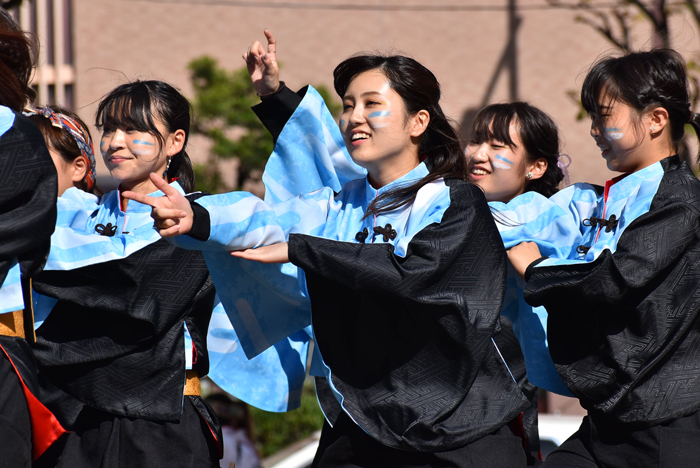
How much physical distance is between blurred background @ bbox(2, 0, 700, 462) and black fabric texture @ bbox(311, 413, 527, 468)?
7.82m

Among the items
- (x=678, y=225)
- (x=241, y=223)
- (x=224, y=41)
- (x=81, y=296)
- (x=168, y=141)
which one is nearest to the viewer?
(x=241, y=223)

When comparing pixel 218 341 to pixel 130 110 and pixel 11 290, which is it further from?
pixel 11 290

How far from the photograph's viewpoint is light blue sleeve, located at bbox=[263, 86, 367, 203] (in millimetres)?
2943

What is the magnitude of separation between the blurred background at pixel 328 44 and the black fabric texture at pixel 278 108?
7.02m

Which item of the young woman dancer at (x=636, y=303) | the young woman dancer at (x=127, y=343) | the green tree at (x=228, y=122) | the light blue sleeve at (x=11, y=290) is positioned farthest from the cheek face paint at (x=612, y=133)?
the green tree at (x=228, y=122)

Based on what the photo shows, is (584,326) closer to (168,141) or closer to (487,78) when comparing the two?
(168,141)

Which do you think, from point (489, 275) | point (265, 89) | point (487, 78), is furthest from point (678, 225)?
point (487, 78)

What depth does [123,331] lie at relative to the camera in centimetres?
269

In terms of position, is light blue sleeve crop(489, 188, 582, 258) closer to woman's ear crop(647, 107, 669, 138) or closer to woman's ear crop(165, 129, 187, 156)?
woman's ear crop(647, 107, 669, 138)

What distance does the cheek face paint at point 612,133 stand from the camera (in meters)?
2.48

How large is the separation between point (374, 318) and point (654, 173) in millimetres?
910

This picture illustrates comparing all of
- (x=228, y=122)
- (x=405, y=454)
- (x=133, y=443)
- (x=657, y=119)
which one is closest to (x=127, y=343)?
(x=133, y=443)

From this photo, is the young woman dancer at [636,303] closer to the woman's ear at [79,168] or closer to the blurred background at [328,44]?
the woman's ear at [79,168]

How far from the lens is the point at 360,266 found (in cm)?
215
